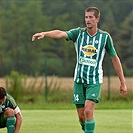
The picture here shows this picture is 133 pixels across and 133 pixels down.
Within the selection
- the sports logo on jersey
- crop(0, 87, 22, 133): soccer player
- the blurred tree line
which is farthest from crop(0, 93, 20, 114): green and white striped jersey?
the blurred tree line

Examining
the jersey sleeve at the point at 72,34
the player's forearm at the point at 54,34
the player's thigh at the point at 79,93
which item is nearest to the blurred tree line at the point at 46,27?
the player's thigh at the point at 79,93

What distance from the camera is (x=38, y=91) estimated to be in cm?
2631

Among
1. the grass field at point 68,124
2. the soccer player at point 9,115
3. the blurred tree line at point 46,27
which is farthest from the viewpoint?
the blurred tree line at point 46,27

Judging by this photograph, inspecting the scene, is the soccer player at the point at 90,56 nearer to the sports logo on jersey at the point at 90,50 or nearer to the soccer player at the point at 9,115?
the sports logo on jersey at the point at 90,50

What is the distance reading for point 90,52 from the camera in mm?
9961

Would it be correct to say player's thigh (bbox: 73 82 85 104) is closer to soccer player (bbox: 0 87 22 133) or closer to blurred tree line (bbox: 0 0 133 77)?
soccer player (bbox: 0 87 22 133)

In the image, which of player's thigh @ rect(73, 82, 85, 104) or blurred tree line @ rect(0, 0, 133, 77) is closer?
player's thigh @ rect(73, 82, 85, 104)

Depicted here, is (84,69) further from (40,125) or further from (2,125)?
(40,125)

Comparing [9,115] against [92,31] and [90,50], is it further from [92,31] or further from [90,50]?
[92,31]

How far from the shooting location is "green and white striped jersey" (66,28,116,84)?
9.97 meters

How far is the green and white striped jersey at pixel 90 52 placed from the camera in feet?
32.7

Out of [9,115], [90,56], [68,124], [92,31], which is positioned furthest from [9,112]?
[68,124]

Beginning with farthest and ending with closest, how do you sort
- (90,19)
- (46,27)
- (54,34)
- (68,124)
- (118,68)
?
1. (46,27)
2. (68,124)
3. (118,68)
4. (90,19)
5. (54,34)

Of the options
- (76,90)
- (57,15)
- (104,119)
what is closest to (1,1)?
(57,15)
